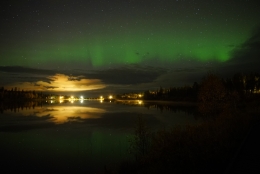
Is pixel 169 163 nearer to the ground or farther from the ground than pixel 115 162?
farther from the ground

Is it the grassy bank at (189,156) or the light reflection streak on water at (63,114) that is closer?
the grassy bank at (189,156)

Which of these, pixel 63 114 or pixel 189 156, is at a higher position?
pixel 189 156

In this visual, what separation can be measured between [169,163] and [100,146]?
13.7 meters

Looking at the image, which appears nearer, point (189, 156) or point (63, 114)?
point (189, 156)

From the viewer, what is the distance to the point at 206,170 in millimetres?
12508

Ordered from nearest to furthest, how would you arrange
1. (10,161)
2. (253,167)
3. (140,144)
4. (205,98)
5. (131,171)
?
(253,167) < (131,171) < (10,161) < (140,144) < (205,98)

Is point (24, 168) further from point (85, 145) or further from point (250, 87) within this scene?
point (250, 87)

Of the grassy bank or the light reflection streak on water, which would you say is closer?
the grassy bank

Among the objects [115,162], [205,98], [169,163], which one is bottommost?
[115,162]

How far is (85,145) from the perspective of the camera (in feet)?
91.4

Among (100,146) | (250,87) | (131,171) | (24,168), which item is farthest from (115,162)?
(250,87)

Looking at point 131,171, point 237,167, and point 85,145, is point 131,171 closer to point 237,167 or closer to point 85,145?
point 237,167

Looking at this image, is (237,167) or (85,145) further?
(85,145)

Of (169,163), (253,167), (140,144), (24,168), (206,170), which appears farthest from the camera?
(140,144)
